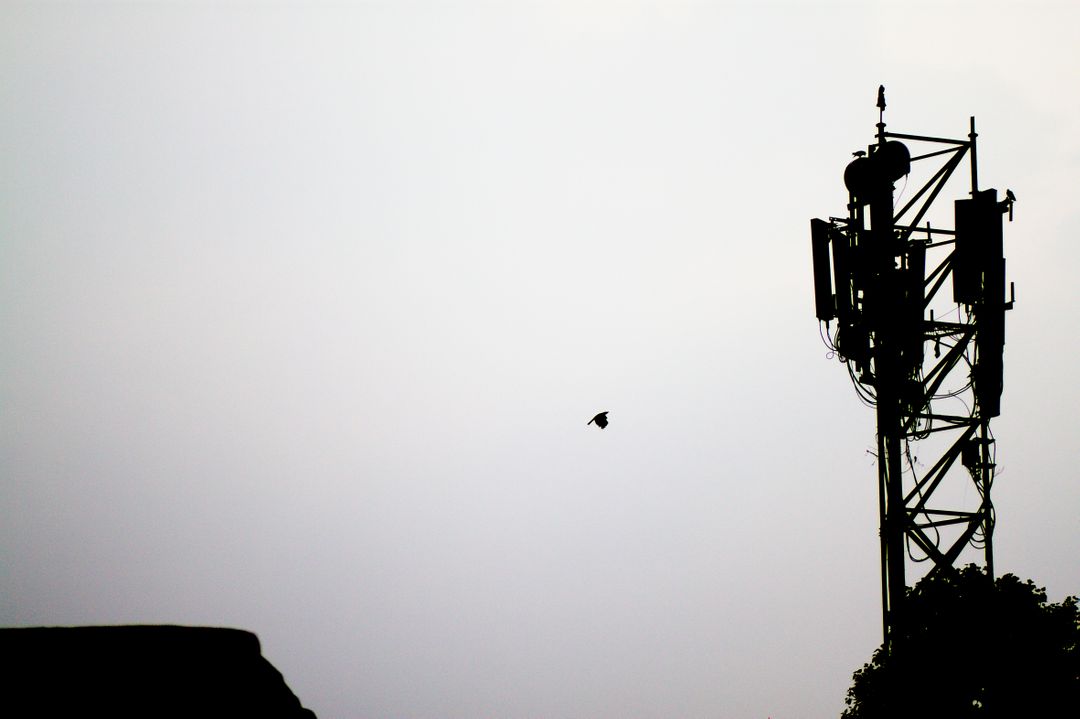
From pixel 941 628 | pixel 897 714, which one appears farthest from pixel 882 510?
pixel 897 714

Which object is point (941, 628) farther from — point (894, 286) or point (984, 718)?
point (894, 286)

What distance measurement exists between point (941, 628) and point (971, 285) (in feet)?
20.1

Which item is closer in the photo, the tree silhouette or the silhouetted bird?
the tree silhouette

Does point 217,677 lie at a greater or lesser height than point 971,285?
lesser

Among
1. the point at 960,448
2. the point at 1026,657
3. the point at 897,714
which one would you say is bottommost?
the point at 897,714

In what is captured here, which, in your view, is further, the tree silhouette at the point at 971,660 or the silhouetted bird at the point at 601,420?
the silhouetted bird at the point at 601,420

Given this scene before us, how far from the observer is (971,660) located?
50.0 ft

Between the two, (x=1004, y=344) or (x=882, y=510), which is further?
(x=1004, y=344)

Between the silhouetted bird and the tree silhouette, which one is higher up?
the silhouetted bird

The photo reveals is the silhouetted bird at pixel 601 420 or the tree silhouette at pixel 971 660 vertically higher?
the silhouetted bird at pixel 601 420

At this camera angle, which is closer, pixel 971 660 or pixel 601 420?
pixel 971 660

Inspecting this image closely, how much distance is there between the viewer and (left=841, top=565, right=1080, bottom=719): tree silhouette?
578 inches

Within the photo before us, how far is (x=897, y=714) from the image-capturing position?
14773 millimetres

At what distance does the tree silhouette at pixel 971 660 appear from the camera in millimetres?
14672
